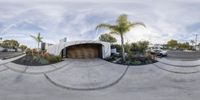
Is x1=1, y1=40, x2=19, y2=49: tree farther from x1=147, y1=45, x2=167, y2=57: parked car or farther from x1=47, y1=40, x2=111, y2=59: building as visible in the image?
x1=147, y1=45, x2=167, y2=57: parked car

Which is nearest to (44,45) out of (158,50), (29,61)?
(29,61)

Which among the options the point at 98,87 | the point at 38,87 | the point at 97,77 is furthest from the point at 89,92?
the point at 38,87

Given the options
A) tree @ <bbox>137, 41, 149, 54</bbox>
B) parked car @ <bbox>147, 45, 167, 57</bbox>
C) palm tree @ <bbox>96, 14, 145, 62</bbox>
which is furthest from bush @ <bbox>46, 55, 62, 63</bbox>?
parked car @ <bbox>147, 45, 167, 57</bbox>

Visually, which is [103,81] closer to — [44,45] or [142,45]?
[142,45]

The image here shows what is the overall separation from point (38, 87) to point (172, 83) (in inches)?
206

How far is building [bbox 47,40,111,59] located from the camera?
1166 cm

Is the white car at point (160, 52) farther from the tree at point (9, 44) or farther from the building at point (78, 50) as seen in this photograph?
the tree at point (9, 44)

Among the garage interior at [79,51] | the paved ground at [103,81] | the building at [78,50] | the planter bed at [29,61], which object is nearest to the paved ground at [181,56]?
the paved ground at [103,81]

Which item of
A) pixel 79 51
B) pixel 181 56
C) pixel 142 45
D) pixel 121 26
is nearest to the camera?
pixel 181 56

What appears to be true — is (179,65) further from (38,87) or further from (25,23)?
(25,23)

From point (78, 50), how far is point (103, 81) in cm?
323

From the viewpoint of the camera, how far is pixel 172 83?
9.16 meters

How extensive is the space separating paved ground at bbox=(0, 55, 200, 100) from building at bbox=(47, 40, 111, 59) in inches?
37.3

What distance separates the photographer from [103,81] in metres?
9.23
